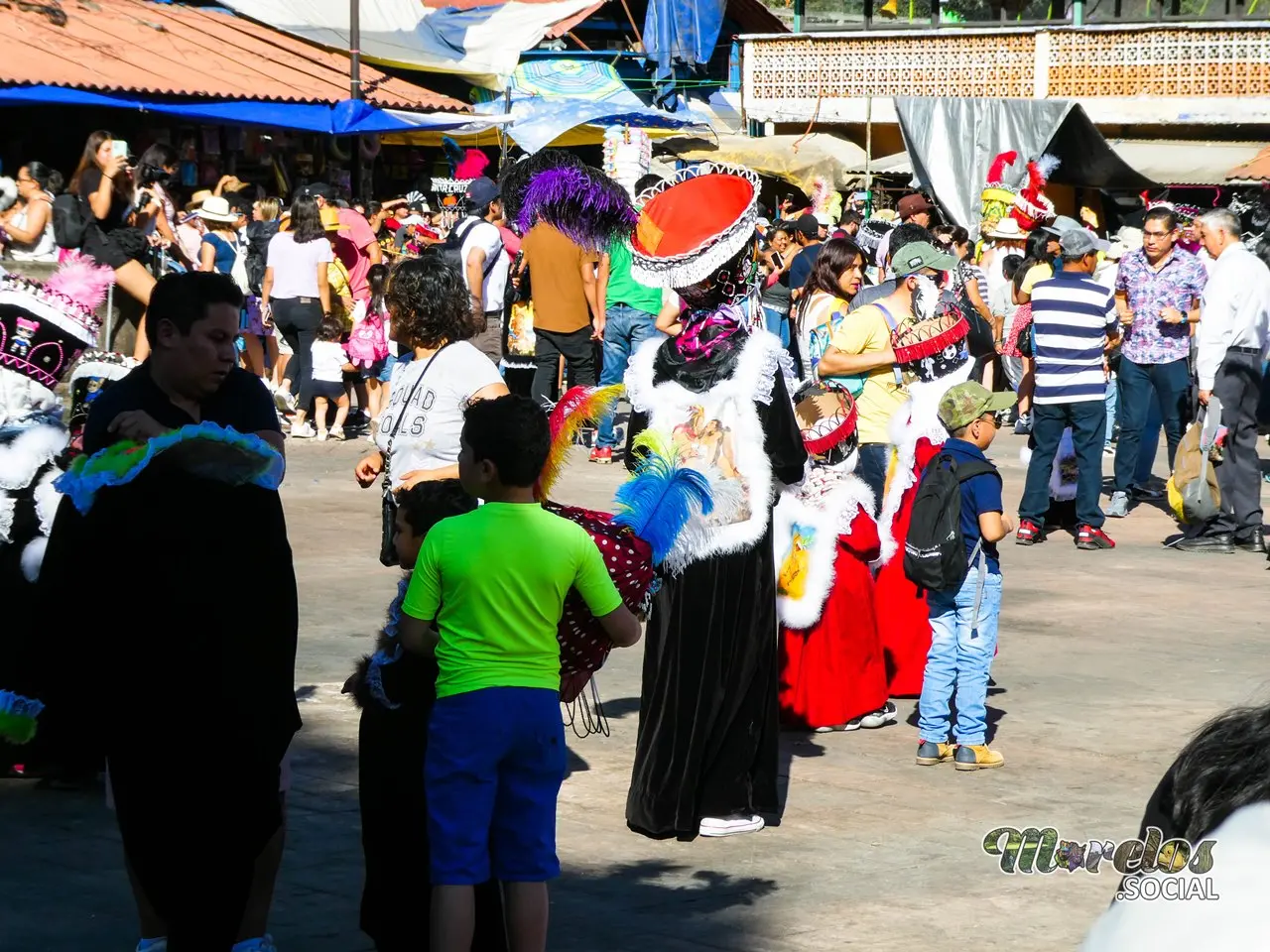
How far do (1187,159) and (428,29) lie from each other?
12.2m

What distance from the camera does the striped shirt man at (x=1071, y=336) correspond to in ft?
35.7

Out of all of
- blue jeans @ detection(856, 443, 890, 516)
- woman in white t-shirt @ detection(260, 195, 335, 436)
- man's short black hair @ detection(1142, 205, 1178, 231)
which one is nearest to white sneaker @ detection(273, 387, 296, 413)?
woman in white t-shirt @ detection(260, 195, 335, 436)

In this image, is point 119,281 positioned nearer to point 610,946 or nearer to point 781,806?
point 781,806

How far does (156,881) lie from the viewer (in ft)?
13.0

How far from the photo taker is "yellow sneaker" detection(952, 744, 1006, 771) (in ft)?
21.2

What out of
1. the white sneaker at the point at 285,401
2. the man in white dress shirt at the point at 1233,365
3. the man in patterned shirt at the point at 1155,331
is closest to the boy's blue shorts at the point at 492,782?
the man in white dress shirt at the point at 1233,365

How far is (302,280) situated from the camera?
47.2 ft

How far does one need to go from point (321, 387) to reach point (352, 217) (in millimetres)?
1730

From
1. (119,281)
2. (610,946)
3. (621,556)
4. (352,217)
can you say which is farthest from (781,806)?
(352,217)

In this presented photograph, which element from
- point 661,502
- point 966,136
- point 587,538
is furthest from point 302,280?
point 966,136

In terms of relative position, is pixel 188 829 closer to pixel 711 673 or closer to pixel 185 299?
pixel 185 299

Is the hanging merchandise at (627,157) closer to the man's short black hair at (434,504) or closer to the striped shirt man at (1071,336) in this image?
the striped shirt man at (1071,336)

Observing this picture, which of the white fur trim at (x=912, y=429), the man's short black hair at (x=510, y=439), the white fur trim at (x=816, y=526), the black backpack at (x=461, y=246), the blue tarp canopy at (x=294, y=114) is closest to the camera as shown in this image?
the man's short black hair at (x=510, y=439)

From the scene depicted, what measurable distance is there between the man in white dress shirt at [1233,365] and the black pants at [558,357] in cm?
471
